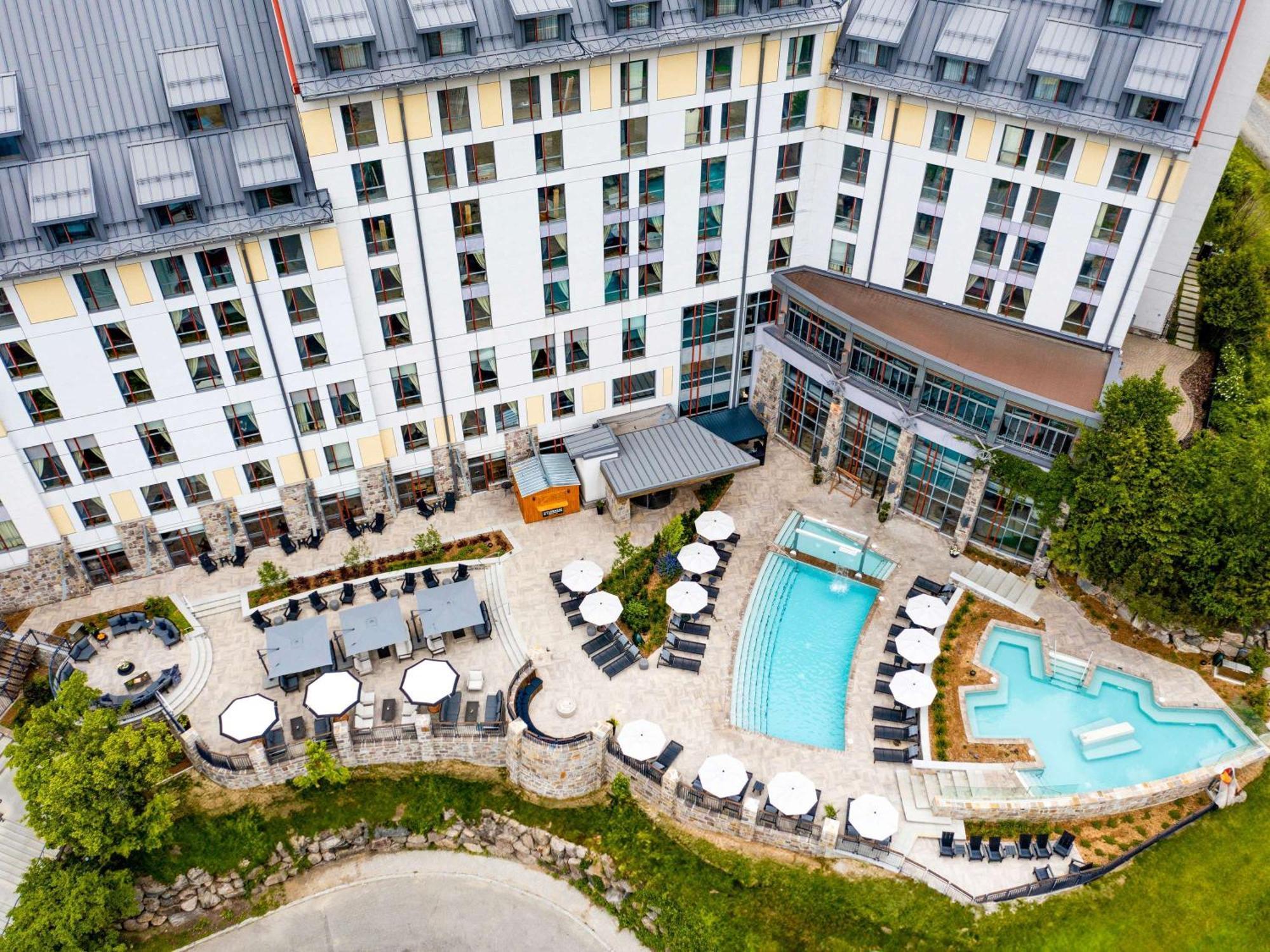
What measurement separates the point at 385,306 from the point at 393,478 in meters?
11.2

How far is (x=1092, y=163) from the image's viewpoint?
48844mm

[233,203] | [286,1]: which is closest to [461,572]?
[233,203]

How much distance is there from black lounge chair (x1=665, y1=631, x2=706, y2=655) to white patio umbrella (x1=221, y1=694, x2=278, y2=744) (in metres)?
20.2

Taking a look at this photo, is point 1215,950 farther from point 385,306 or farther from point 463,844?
point 385,306

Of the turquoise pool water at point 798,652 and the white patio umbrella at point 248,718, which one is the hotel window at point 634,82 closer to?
the turquoise pool water at point 798,652

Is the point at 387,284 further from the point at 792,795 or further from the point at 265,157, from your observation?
the point at 792,795

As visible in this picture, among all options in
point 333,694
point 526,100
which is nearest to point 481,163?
point 526,100

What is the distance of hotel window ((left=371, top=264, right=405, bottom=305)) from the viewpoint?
52.0 m

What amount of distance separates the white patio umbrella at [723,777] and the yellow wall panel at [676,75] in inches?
1315

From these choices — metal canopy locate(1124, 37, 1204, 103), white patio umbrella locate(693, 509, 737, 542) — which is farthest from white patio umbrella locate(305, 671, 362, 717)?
metal canopy locate(1124, 37, 1204, 103)

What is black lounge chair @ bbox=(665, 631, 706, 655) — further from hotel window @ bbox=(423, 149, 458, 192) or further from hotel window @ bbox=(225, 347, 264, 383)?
hotel window @ bbox=(423, 149, 458, 192)

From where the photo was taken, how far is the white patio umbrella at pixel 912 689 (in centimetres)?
4941

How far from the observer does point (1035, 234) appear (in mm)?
51781

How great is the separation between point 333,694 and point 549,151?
96.6 feet
